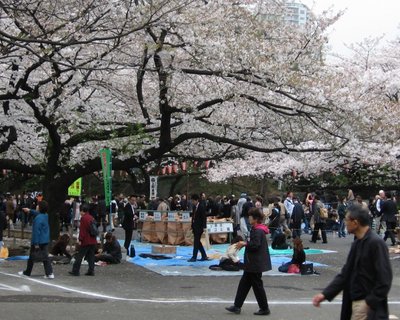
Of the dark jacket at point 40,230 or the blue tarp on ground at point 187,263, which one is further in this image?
the blue tarp on ground at point 187,263

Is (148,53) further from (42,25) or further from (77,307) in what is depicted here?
(77,307)

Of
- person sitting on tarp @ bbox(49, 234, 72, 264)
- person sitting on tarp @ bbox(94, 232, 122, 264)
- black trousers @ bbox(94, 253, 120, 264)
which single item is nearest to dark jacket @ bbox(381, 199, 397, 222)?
person sitting on tarp @ bbox(94, 232, 122, 264)

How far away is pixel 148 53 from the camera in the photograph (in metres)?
14.0

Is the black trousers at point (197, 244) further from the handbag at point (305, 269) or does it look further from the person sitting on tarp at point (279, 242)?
the person sitting on tarp at point (279, 242)

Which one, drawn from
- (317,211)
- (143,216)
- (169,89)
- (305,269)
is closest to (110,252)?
(169,89)

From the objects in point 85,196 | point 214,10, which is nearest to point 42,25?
point 214,10

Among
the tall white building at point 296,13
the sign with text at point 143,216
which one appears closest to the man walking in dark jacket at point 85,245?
the tall white building at point 296,13

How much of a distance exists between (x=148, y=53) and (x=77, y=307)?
21.2 feet

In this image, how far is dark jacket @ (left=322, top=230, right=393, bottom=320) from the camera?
499 cm

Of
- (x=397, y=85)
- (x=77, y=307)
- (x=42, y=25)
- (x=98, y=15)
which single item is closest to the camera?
(x=77, y=307)

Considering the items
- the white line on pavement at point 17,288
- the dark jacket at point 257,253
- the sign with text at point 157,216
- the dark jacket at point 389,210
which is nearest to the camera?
the dark jacket at point 257,253

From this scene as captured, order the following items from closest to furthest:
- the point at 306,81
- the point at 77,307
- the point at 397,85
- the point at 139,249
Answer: the point at 77,307 < the point at 306,81 < the point at 139,249 < the point at 397,85

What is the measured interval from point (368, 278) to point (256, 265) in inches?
151

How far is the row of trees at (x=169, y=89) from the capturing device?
1283 centimetres
